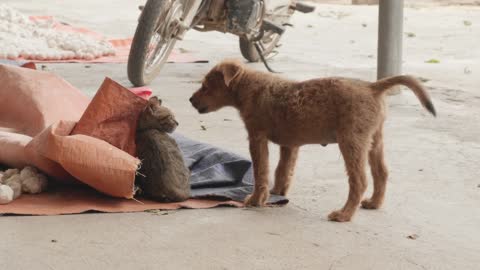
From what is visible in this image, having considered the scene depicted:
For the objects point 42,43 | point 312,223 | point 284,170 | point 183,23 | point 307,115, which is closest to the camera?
point 312,223

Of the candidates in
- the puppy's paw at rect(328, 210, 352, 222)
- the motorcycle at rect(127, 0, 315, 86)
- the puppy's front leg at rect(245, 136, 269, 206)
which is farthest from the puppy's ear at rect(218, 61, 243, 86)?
the motorcycle at rect(127, 0, 315, 86)

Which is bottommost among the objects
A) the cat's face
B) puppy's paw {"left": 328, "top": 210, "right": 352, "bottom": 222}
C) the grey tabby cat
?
puppy's paw {"left": 328, "top": 210, "right": 352, "bottom": 222}

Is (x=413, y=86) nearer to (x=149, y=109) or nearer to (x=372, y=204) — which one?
(x=372, y=204)

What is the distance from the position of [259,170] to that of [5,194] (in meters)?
1.34

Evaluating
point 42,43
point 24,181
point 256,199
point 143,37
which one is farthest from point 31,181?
point 42,43

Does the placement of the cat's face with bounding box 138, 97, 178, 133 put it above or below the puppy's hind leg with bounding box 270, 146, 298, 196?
above

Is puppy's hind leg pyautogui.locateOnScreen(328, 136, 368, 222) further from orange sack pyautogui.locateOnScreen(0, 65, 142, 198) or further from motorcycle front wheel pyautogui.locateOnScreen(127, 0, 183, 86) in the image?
motorcycle front wheel pyautogui.locateOnScreen(127, 0, 183, 86)

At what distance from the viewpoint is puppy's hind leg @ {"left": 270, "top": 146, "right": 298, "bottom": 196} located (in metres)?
4.81

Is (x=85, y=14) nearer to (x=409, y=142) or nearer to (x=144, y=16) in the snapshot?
(x=144, y=16)

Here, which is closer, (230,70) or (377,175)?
(377,175)

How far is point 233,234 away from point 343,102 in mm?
911

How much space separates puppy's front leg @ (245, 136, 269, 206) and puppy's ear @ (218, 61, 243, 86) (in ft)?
1.17

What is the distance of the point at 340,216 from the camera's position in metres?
4.37

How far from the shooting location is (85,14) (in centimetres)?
1509
